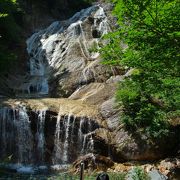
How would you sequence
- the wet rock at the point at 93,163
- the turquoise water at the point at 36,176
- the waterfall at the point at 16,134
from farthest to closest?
the waterfall at the point at 16,134 → the wet rock at the point at 93,163 → the turquoise water at the point at 36,176

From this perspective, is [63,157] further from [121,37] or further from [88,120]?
[121,37]

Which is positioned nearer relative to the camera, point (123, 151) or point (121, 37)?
point (121, 37)

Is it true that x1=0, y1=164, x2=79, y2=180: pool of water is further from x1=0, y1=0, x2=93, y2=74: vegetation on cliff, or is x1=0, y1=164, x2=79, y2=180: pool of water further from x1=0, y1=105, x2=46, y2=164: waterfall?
x1=0, y1=0, x2=93, y2=74: vegetation on cliff

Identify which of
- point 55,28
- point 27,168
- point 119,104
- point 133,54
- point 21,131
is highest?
point 55,28

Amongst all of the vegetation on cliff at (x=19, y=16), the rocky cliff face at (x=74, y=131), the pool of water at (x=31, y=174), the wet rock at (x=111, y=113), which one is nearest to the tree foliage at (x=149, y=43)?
the rocky cliff face at (x=74, y=131)

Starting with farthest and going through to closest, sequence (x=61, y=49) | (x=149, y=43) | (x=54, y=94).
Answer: (x=61, y=49) → (x=54, y=94) → (x=149, y=43)

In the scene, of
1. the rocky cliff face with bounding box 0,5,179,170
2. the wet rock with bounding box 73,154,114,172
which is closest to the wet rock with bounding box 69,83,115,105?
the rocky cliff face with bounding box 0,5,179,170

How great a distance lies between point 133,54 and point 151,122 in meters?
10.6

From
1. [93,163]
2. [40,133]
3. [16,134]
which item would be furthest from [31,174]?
[16,134]

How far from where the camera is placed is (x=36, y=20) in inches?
1612

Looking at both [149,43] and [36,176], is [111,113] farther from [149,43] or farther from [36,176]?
[149,43]

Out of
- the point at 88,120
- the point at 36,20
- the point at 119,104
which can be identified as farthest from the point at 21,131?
the point at 36,20

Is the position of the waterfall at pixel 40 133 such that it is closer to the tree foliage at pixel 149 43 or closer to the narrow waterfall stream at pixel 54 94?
the narrow waterfall stream at pixel 54 94

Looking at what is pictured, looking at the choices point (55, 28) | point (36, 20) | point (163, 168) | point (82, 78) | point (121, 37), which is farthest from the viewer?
point (36, 20)
